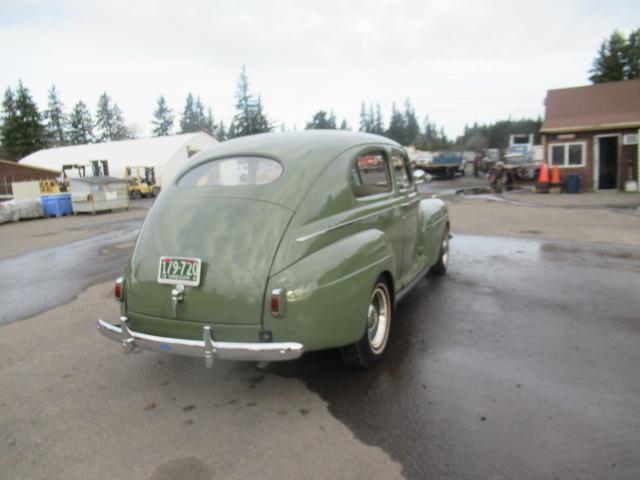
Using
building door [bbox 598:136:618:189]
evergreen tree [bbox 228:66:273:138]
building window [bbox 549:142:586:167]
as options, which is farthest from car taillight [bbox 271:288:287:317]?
evergreen tree [bbox 228:66:273:138]

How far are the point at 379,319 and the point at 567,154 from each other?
2083 cm

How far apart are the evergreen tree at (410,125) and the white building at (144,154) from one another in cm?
6484

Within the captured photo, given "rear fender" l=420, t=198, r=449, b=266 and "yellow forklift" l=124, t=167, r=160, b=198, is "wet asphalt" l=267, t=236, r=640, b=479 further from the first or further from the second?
"yellow forklift" l=124, t=167, r=160, b=198

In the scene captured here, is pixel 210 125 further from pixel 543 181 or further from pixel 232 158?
pixel 232 158

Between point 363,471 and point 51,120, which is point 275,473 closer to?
point 363,471

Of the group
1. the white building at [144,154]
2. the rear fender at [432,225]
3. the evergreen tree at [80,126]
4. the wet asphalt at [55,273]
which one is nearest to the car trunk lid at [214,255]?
the rear fender at [432,225]

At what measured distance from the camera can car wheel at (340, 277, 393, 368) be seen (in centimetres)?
376

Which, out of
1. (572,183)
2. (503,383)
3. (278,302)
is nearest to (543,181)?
(572,183)

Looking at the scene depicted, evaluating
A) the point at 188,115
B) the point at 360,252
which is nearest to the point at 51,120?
the point at 188,115

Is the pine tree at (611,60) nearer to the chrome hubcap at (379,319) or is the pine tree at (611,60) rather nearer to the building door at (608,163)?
the building door at (608,163)

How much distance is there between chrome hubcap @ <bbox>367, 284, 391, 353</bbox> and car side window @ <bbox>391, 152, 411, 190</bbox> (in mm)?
1423

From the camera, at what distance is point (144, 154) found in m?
45.7

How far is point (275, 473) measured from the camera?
2.64 m

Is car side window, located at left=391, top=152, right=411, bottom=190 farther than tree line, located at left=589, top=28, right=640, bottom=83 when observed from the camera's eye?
No
